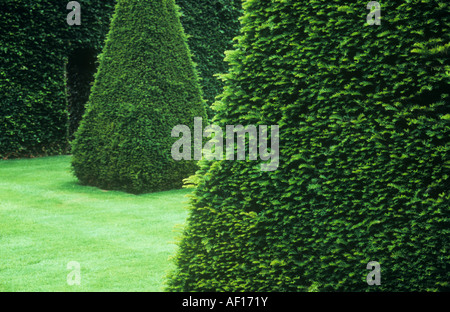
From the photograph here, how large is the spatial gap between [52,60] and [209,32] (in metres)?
5.59

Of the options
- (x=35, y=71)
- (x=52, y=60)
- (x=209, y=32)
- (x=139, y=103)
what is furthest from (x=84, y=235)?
(x=209, y=32)

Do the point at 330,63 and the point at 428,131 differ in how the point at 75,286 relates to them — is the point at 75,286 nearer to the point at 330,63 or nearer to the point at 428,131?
the point at 330,63

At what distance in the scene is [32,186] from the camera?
10.3m

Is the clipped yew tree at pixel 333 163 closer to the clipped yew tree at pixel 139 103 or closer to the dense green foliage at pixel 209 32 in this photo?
the clipped yew tree at pixel 139 103

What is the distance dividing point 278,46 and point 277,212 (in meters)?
1.48

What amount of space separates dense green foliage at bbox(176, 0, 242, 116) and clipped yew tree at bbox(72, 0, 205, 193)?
528cm

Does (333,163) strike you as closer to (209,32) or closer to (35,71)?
(35,71)

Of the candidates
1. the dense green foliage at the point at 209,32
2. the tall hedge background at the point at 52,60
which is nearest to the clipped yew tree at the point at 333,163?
the tall hedge background at the point at 52,60

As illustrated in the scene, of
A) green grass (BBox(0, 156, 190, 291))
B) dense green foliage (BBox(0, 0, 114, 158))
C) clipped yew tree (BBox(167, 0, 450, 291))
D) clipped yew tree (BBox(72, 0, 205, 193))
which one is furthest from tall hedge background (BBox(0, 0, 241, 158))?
clipped yew tree (BBox(167, 0, 450, 291))

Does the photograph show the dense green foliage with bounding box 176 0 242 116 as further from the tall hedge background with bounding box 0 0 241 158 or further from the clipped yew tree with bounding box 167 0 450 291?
the clipped yew tree with bounding box 167 0 450 291

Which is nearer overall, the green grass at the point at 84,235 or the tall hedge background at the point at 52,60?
the green grass at the point at 84,235

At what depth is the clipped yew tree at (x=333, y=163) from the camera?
3.39 metres

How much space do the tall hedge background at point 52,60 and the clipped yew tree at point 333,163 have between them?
10.7 metres
